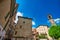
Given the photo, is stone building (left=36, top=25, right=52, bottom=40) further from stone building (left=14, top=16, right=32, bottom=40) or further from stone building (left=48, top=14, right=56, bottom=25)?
stone building (left=14, top=16, right=32, bottom=40)

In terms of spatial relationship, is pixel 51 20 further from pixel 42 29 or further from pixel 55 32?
pixel 55 32

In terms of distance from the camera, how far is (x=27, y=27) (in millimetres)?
20422

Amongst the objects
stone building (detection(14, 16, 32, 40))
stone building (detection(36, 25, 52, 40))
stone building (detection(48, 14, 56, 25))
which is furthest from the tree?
stone building (detection(48, 14, 56, 25))

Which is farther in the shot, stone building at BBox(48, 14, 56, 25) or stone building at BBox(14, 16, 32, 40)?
stone building at BBox(48, 14, 56, 25)

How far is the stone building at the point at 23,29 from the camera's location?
19.4 metres

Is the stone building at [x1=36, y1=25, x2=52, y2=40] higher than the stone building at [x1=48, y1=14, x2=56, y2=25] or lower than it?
lower

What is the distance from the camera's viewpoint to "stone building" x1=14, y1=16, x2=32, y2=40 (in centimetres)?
1935

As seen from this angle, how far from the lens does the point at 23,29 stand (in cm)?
2025

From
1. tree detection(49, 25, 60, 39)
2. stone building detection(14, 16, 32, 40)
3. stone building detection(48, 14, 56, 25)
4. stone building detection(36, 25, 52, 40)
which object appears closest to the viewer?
stone building detection(14, 16, 32, 40)

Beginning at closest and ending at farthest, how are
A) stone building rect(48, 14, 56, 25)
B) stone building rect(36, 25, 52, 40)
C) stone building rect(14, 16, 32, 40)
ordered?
1. stone building rect(14, 16, 32, 40)
2. stone building rect(36, 25, 52, 40)
3. stone building rect(48, 14, 56, 25)

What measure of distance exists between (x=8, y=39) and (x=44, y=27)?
16014mm

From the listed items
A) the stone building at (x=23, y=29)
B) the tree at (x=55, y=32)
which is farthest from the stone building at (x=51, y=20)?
the stone building at (x=23, y=29)

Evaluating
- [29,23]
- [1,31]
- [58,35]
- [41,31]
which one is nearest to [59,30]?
[58,35]

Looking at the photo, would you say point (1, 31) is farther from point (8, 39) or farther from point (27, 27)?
point (27, 27)
